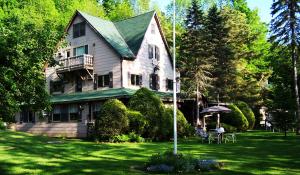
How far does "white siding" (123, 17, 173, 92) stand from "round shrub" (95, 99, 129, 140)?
28.3 ft

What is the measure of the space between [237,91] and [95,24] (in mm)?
21322

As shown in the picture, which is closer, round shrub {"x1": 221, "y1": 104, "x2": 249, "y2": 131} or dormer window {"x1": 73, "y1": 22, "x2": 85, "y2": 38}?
dormer window {"x1": 73, "y1": 22, "x2": 85, "y2": 38}

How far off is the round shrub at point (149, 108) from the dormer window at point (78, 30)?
1307 centimetres

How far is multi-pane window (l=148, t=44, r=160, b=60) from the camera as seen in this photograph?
1697 inches

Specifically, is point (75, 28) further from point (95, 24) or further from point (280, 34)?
point (280, 34)

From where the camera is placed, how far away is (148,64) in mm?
42562

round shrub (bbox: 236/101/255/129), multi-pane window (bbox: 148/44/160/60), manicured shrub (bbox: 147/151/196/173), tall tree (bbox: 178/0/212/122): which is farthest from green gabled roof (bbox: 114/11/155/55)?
manicured shrub (bbox: 147/151/196/173)

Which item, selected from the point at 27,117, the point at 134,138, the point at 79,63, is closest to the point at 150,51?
the point at 79,63

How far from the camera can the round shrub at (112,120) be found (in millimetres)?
30250

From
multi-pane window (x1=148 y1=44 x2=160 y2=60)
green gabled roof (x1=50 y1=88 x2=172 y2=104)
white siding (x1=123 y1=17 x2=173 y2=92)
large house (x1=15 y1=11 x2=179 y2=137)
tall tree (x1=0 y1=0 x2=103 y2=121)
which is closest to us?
tall tree (x1=0 y1=0 x2=103 y2=121)

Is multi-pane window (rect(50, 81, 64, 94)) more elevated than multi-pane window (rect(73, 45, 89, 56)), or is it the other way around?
multi-pane window (rect(73, 45, 89, 56))

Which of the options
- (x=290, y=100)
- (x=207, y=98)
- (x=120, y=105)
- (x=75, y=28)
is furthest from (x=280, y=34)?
(x=75, y=28)

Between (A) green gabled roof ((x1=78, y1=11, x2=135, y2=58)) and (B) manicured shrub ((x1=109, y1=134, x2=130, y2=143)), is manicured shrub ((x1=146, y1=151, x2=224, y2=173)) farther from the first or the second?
(A) green gabled roof ((x1=78, y1=11, x2=135, y2=58))

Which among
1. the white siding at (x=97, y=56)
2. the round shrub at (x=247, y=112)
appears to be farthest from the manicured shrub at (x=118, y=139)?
the round shrub at (x=247, y=112)
